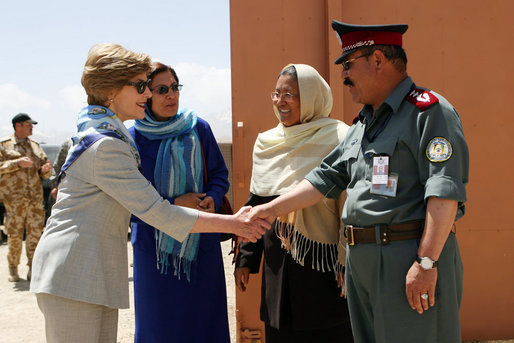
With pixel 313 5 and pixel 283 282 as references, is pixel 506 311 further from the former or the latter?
pixel 313 5

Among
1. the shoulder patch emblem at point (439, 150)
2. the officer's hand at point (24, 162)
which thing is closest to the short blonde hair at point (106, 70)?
the shoulder patch emblem at point (439, 150)

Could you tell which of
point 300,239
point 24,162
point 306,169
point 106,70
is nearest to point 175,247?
point 300,239

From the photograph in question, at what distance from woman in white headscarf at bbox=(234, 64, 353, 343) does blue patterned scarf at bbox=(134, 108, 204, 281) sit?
0.34 metres

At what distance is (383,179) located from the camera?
2053 millimetres

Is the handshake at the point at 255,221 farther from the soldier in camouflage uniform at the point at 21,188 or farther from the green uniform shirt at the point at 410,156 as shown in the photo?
the soldier in camouflage uniform at the point at 21,188

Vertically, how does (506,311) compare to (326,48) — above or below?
below

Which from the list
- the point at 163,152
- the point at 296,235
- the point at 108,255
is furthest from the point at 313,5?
the point at 108,255

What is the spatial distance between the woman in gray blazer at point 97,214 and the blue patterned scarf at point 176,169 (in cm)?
61

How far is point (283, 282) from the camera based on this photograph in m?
2.77

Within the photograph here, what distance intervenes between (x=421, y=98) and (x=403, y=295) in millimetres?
826

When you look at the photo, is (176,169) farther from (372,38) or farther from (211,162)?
(372,38)

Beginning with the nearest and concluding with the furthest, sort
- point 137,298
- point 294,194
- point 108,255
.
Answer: point 108,255, point 294,194, point 137,298

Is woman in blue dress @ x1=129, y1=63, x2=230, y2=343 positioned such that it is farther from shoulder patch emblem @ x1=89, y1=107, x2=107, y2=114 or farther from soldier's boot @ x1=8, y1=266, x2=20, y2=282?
soldier's boot @ x1=8, y1=266, x2=20, y2=282

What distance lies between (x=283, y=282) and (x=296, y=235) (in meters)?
0.28
